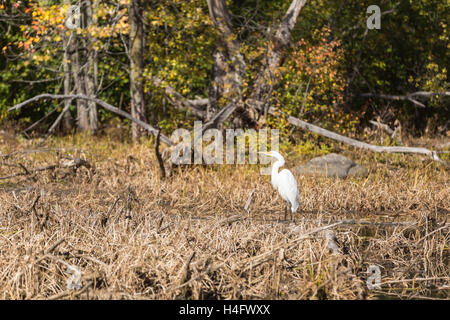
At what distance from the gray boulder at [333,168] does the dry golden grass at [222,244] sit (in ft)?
3.36

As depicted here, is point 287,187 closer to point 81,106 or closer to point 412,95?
point 412,95

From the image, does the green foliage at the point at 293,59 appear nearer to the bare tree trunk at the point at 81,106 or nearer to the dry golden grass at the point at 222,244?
the bare tree trunk at the point at 81,106

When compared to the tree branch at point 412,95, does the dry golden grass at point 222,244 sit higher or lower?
lower

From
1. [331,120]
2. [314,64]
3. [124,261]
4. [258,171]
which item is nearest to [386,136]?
[331,120]

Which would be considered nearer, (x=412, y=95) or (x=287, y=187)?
(x=287, y=187)

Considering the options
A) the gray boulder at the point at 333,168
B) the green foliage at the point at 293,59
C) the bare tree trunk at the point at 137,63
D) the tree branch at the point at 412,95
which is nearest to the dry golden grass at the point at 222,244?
the gray boulder at the point at 333,168

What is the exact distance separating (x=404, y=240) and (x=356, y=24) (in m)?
10.1

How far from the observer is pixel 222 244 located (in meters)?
5.95

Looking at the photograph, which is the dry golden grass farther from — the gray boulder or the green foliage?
the green foliage

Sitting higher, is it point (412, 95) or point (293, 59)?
point (293, 59)

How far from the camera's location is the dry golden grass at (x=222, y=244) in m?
5.03

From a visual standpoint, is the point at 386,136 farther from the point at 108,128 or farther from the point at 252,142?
the point at 108,128

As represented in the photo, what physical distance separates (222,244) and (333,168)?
541 centimetres

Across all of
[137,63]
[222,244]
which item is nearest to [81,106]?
[137,63]
